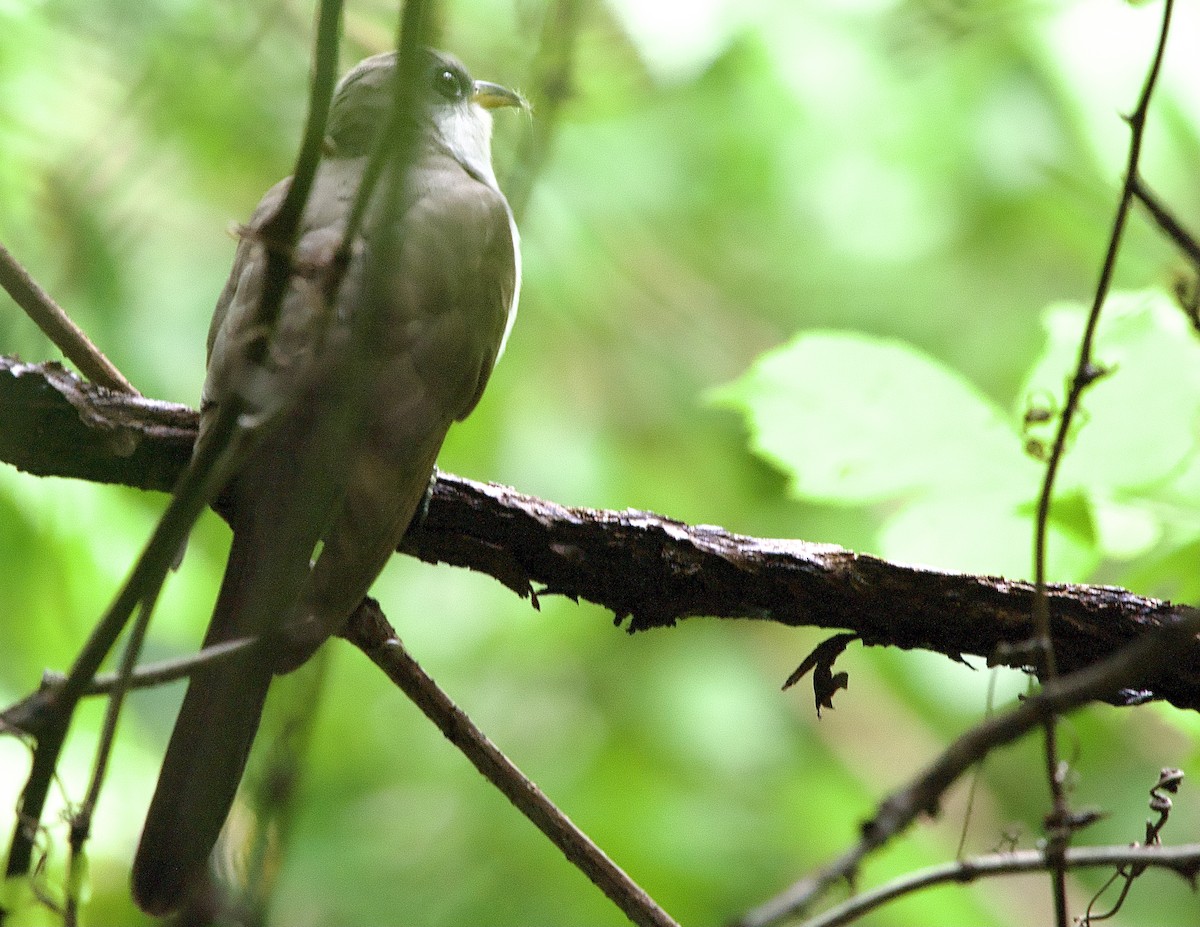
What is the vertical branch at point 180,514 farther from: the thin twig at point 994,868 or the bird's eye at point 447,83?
the bird's eye at point 447,83

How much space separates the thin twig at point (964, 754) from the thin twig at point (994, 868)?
15cm

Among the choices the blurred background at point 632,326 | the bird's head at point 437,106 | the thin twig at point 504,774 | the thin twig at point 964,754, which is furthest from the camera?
the blurred background at point 632,326

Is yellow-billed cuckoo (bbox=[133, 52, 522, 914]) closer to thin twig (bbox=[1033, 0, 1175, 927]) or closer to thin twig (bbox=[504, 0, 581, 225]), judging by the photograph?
thin twig (bbox=[504, 0, 581, 225])

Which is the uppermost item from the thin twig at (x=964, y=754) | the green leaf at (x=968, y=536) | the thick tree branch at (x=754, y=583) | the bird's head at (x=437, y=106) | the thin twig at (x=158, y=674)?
the bird's head at (x=437, y=106)

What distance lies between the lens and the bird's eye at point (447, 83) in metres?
3.25

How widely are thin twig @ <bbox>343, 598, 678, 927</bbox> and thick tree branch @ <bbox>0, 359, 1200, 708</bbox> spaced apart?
0.23 meters

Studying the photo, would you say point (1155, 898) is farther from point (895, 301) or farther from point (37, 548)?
point (37, 548)

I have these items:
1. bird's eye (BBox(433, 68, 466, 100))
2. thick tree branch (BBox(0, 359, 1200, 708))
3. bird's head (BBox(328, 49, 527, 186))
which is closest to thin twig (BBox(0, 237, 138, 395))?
thick tree branch (BBox(0, 359, 1200, 708))

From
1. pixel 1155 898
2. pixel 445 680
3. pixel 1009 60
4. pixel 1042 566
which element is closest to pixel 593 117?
pixel 1009 60

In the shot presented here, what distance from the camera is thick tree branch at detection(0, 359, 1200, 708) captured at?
1882mm

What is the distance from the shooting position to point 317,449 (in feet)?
4.61

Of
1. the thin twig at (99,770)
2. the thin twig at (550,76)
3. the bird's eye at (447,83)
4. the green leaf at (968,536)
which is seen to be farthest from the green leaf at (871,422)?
the bird's eye at (447,83)

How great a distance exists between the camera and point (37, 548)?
269 centimetres

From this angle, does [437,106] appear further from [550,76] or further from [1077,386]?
[1077,386]
